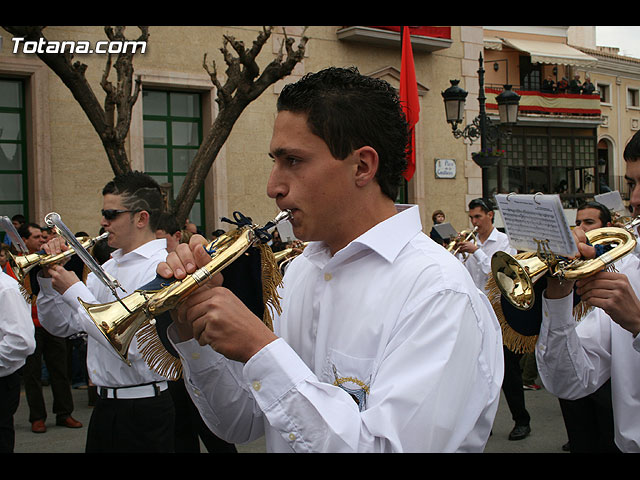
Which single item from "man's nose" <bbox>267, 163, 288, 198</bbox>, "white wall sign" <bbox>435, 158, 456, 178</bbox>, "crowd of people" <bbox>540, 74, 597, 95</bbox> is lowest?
"man's nose" <bbox>267, 163, 288, 198</bbox>

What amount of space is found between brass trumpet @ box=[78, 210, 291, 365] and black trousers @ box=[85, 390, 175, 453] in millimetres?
2272

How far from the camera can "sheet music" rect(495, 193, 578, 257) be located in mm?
2197

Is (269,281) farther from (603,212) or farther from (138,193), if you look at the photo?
(603,212)

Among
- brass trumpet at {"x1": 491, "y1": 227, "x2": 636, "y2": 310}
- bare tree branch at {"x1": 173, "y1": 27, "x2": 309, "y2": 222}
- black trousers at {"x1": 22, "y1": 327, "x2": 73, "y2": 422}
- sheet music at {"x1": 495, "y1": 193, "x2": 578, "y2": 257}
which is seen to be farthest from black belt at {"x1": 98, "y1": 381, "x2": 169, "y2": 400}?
bare tree branch at {"x1": 173, "y1": 27, "x2": 309, "y2": 222}

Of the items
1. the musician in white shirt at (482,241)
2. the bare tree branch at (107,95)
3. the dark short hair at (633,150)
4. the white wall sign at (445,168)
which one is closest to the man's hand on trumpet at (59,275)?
the dark short hair at (633,150)

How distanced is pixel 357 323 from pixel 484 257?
6130 mm

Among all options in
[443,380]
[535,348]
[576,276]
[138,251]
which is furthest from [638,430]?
[138,251]

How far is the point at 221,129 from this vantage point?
1010cm

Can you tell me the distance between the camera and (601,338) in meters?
2.66

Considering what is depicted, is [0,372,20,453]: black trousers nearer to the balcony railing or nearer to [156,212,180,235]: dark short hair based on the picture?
[156,212,180,235]: dark short hair

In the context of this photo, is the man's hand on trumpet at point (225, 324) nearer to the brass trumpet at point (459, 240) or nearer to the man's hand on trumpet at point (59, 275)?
the man's hand on trumpet at point (59, 275)

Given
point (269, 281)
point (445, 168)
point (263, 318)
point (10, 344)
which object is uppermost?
point (445, 168)

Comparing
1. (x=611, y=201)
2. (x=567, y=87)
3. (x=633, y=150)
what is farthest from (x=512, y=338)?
(x=567, y=87)
